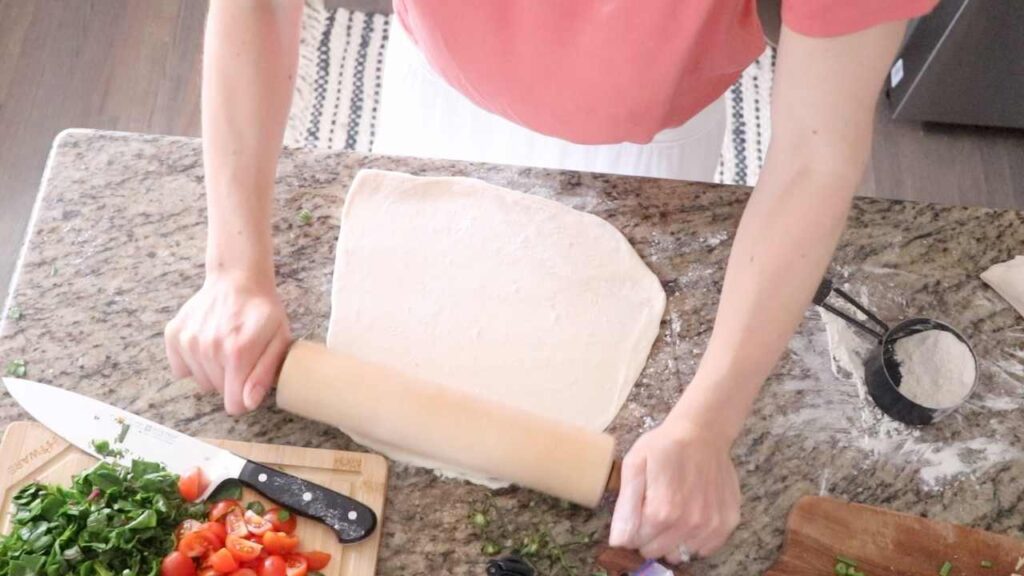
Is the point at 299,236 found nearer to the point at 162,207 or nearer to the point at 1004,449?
the point at 162,207

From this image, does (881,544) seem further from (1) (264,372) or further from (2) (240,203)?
(2) (240,203)

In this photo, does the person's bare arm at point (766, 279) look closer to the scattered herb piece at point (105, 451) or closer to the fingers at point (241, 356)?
the fingers at point (241, 356)

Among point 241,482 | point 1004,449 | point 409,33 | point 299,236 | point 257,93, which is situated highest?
point 409,33

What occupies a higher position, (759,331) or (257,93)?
(257,93)

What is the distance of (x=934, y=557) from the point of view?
99 cm

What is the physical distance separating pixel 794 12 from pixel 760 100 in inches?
59.0

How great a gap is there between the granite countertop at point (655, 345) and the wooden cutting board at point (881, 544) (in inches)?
1.5

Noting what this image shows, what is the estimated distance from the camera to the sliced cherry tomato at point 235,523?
36.9 inches

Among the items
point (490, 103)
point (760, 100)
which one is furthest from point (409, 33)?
point (760, 100)

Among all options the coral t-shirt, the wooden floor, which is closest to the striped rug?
the wooden floor

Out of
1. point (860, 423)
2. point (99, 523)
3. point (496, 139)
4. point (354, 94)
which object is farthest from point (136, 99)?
point (860, 423)

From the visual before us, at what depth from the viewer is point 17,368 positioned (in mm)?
1021

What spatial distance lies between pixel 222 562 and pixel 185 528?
6 centimetres

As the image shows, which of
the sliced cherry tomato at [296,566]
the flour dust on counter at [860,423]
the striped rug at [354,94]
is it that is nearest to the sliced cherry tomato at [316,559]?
the sliced cherry tomato at [296,566]
